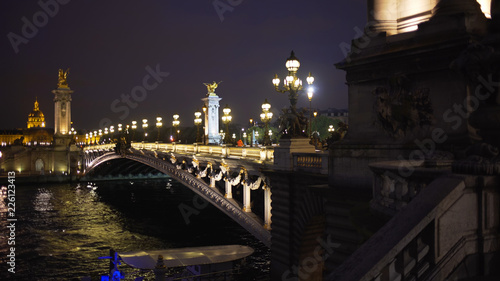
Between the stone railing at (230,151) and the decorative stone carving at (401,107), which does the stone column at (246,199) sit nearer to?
the stone railing at (230,151)

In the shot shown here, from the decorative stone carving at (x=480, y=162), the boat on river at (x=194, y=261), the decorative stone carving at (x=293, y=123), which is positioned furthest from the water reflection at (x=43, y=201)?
the decorative stone carving at (x=480, y=162)

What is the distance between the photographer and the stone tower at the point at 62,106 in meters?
110

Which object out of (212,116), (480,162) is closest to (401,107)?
(480,162)

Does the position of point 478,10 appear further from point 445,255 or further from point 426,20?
point 445,255

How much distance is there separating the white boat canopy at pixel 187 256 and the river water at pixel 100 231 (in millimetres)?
1001

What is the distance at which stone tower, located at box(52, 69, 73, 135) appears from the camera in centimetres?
11006

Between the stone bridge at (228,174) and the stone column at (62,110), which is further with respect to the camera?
the stone column at (62,110)

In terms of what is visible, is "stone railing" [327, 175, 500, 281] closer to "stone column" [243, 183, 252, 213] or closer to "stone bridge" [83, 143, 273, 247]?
"stone bridge" [83, 143, 273, 247]

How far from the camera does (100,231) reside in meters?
36.4

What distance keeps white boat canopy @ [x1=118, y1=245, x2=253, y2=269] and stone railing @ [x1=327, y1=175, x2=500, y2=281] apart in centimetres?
1377

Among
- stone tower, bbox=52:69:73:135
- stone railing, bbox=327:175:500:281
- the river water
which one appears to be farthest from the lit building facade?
stone tower, bbox=52:69:73:135

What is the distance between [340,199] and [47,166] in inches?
3590

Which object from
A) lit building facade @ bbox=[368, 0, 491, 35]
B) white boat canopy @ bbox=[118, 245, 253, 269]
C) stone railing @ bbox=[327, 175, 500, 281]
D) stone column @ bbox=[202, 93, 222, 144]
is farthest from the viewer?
stone column @ bbox=[202, 93, 222, 144]

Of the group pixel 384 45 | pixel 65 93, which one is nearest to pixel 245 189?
pixel 384 45
